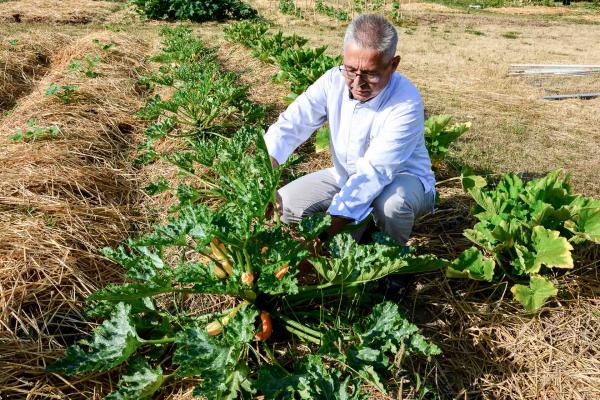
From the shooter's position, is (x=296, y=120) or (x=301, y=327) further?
(x=296, y=120)

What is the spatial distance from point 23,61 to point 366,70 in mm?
6295

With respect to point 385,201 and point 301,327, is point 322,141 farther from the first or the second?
point 301,327

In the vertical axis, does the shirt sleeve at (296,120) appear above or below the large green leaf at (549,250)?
above

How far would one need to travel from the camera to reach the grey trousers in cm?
259

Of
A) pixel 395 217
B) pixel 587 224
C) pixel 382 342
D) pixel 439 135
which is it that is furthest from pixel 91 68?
pixel 587 224

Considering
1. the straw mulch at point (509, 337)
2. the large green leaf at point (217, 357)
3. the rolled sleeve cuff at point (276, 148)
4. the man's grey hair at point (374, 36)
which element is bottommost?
the straw mulch at point (509, 337)

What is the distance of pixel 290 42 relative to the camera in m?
7.27

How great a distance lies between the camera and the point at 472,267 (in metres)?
2.52

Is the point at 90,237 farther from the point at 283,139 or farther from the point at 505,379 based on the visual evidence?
the point at 505,379

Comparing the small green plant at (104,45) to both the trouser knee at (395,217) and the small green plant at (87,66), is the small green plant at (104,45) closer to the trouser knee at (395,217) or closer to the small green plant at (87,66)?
the small green plant at (87,66)

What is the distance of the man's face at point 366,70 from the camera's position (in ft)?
7.73

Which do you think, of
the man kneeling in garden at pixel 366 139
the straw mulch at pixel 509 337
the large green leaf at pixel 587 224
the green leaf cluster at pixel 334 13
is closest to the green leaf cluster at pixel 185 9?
the green leaf cluster at pixel 334 13

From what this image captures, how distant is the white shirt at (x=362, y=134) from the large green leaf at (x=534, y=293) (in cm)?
77

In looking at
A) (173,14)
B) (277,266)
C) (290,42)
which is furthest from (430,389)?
(173,14)
